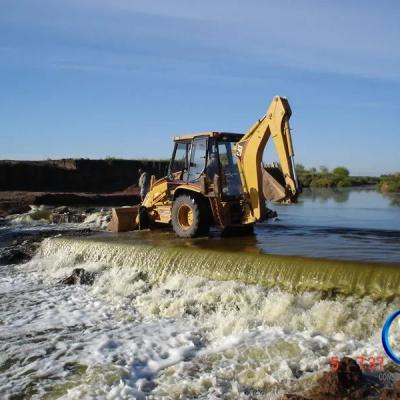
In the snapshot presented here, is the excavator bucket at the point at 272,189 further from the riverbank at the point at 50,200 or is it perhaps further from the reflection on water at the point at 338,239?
the riverbank at the point at 50,200

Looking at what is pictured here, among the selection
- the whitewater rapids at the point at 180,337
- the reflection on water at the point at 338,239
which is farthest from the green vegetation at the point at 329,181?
the whitewater rapids at the point at 180,337

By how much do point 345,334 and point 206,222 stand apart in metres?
5.47

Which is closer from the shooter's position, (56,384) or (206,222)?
(56,384)

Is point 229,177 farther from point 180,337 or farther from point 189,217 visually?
point 180,337

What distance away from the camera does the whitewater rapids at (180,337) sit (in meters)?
5.59

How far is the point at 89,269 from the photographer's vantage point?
1130 centimetres

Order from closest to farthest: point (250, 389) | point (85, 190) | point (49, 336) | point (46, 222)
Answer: point (250, 389), point (49, 336), point (46, 222), point (85, 190)

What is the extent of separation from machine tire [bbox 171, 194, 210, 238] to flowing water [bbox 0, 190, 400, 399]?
495mm

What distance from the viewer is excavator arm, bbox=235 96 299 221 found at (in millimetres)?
10328

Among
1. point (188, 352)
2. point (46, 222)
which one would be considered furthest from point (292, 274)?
point (46, 222)

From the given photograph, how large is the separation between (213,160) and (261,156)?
1.10 metres

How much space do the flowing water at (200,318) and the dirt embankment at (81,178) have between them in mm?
21366

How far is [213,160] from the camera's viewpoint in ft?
37.4

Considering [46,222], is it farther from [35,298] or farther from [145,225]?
[35,298]
